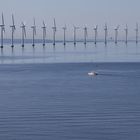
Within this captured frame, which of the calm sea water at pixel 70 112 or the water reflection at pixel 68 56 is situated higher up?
the calm sea water at pixel 70 112

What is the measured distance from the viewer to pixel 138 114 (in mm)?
21609

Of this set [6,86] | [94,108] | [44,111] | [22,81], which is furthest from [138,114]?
[22,81]

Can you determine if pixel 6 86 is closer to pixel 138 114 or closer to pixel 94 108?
pixel 94 108

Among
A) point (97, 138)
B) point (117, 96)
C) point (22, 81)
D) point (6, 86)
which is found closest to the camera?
point (97, 138)

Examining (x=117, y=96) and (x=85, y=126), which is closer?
(x=85, y=126)

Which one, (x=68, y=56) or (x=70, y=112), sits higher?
(x=70, y=112)

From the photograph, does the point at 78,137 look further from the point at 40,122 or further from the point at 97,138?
the point at 40,122

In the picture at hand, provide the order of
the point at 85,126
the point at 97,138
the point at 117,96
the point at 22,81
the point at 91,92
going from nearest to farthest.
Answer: the point at 97,138, the point at 85,126, the point at 117,96, the point at 91,92, the point at 22,81

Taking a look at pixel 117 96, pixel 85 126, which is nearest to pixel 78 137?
pixel 85 126

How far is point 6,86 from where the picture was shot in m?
35.9

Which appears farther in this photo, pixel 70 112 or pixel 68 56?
pixel 68 56

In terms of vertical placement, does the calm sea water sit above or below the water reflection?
above

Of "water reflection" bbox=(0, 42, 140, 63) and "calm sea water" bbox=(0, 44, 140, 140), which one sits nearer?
"calm sea water" bbox=(0, 44, 140, 140)

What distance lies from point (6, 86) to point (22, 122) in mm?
16193
